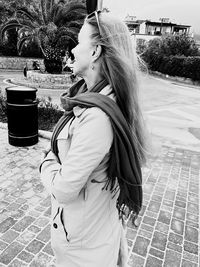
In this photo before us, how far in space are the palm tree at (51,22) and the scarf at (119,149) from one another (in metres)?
13.7

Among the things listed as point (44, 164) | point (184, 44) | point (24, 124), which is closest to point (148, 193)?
point (24, 124)

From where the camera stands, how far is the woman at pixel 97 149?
116 cm

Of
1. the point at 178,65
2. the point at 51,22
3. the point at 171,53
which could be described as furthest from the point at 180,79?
the point at 51,22

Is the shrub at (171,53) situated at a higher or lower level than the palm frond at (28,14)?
lower

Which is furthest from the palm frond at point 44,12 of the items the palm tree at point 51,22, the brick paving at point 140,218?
the brick paving at point 140,218

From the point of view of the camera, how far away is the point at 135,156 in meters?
1.30

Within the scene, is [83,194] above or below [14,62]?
above

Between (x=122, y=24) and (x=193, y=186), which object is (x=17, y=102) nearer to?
(x=193, y=186)

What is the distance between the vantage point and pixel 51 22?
14.0 meters

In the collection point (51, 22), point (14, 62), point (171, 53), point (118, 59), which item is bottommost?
point (14, 62)

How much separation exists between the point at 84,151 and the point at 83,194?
0.28 meters

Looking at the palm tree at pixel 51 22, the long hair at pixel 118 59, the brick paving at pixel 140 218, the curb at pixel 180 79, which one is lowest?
the curb at pixel 180 79

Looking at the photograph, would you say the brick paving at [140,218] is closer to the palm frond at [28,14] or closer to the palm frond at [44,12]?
the palm frond at [44,12]

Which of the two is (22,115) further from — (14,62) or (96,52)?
(14,62)
